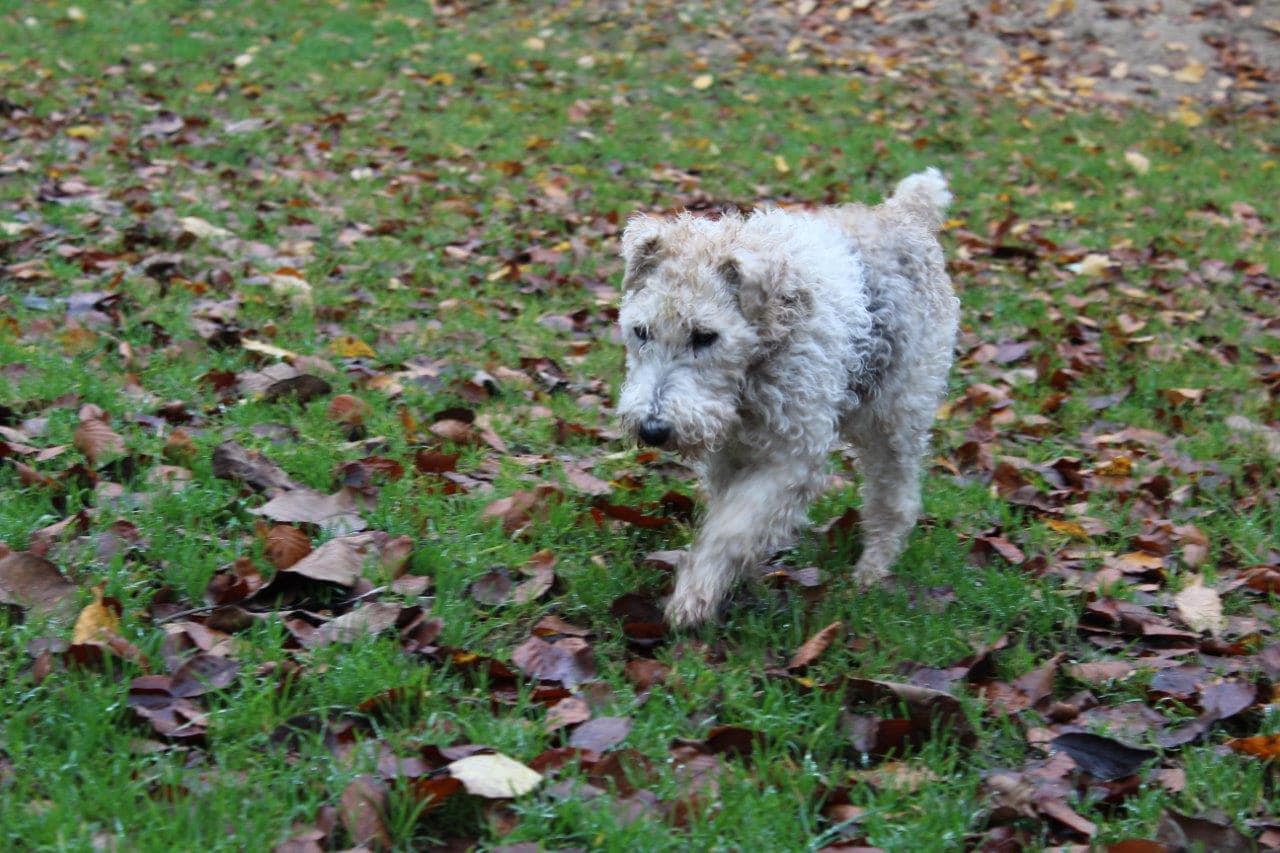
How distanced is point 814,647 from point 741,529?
0.48m

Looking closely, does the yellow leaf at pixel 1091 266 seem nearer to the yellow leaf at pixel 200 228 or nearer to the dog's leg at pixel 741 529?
the dog's leg at pixel 741 529

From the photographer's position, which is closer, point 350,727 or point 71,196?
point 350,727

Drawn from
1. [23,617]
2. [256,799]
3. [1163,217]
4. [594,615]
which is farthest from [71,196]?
[1163,217]

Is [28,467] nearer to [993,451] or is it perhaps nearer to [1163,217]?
[993,451]

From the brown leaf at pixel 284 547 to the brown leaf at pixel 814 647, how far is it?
1759 mm

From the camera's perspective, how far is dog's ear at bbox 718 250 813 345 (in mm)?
4242

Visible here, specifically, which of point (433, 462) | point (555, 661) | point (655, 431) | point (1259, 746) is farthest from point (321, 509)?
point (1259, 746)

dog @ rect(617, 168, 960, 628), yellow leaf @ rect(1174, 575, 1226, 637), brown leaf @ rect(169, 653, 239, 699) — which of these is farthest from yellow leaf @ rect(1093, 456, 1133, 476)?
brown leaf @ rect(169, 653, 239, 699)

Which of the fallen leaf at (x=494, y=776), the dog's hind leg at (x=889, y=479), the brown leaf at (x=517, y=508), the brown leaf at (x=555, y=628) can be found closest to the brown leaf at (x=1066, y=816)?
the fallen leaf at (x=494, y=776)

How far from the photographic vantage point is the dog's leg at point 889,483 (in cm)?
Answer: 502

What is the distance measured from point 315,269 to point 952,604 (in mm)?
4793

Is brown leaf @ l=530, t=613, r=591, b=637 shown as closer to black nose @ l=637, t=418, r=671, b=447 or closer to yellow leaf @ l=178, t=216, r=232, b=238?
black nose @ l=637, t=418, r=671, b=447

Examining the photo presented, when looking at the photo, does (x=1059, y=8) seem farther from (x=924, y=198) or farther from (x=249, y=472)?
(x=249, y=472)

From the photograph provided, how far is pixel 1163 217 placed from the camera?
9.95m
